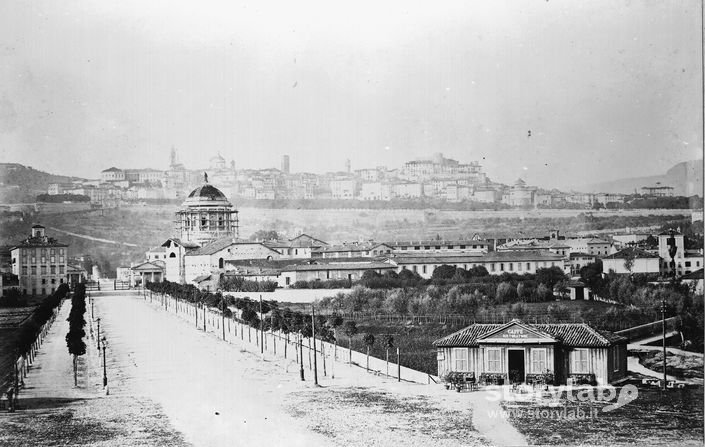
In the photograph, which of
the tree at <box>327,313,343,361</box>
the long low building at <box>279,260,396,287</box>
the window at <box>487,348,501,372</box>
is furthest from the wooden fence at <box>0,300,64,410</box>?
the window at <box>487,348,501,372</box>

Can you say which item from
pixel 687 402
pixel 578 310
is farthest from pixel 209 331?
pixel 687 402

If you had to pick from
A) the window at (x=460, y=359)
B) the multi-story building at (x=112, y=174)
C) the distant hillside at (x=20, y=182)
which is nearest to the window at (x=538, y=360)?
the window at (x=460, y=359)

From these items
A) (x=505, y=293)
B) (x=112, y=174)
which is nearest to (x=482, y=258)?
(x=505, y=293)

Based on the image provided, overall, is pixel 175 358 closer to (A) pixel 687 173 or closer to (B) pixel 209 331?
(B) pixel 209 331

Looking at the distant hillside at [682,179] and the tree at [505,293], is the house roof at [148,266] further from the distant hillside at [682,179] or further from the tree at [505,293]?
the distant hillside at [682,179]

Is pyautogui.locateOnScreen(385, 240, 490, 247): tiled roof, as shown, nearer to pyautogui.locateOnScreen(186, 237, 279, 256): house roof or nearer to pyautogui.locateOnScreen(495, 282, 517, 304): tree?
pyautogui.locateOnScreen(495, 282, 517, 304): tree
